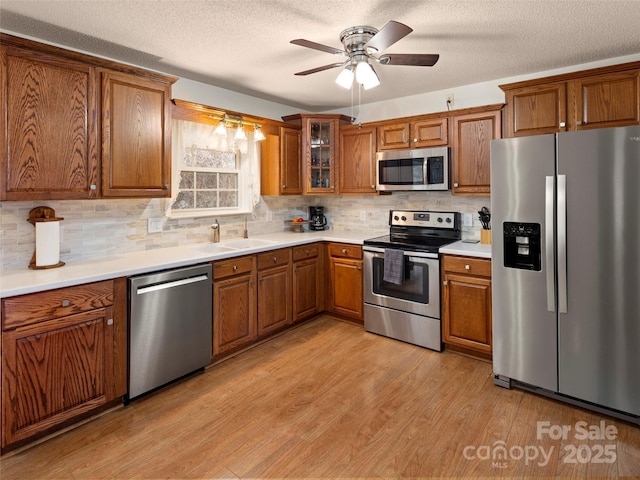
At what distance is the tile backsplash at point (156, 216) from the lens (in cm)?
243

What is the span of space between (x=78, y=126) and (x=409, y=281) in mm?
2739

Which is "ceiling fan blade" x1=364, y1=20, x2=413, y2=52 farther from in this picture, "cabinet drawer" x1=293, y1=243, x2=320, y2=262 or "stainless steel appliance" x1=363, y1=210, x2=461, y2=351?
"cabinet drawer" x1=293, y1=243, x2=320, y2=262

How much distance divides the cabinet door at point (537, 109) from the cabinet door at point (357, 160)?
4.41 ft

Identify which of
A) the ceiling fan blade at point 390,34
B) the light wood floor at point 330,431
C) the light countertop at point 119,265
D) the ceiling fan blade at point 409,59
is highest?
the ceiling fan blade at point 409,59

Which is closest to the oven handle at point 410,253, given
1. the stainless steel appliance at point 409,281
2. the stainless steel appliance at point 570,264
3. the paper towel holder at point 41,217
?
the stainless steel appliance at point 409,281

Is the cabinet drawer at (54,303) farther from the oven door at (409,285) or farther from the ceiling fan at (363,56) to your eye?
the oven door at (409,285)

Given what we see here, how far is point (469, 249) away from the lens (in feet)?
9.99

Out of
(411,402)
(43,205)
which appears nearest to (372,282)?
(411,402)

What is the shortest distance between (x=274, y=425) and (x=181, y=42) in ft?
8.28

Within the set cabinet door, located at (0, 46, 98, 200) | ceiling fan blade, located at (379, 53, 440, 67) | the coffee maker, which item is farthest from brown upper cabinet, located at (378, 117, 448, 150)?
cabinet door, located at (0, 46, 98, 200)

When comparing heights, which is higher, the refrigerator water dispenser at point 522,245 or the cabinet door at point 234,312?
the refrigerator water dispenser at point 522,245

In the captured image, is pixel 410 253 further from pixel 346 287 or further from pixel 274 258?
pixel 274 258

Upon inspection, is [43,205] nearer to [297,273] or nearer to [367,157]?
[297,273]

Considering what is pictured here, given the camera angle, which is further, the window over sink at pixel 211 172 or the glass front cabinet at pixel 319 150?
the glass front cabinet at pixel 319 150
